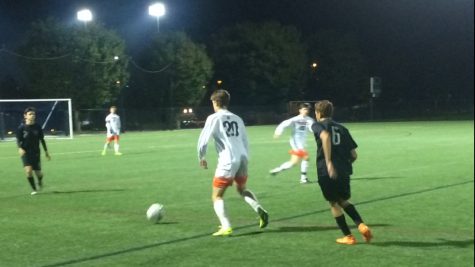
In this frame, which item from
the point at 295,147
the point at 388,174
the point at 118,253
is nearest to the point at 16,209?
the point at 118,253

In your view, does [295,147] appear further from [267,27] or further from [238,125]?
[267,27]

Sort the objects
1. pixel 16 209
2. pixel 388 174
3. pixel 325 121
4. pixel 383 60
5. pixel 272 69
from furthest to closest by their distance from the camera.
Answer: pixel 383 60
pixel 272 69
pixel 388 174
pixel 16 209
pixel 325 121

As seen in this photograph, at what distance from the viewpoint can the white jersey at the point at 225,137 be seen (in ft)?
29.7

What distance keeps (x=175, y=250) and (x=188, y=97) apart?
52.8m

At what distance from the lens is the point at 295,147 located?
54.0 feet

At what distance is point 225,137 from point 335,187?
65.4 inches

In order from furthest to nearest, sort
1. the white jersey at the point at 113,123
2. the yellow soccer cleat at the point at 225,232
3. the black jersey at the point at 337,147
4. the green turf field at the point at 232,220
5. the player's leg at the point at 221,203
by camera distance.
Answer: the white jersey at the point at 113,123
the yellow soccer cleat at the point at 225,232
the player's leg at the point at 221,203
the black jersey at the point at 337,147
the green turf field at the point at 232,220

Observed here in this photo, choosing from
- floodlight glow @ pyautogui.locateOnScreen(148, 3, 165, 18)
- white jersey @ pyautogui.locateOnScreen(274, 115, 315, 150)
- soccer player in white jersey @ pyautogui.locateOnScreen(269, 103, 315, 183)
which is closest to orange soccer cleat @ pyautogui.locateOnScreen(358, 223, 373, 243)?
white jersey @ pyautogui.locateOnScreen(274, 115, 315, 150)

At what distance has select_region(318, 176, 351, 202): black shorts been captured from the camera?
27.4 ft

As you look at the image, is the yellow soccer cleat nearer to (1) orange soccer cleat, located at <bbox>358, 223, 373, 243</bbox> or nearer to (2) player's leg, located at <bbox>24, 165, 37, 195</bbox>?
(1) orange soccer cleat, located at <bbox>358, 223, 373, 243</bbox>

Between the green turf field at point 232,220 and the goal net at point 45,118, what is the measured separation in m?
24.8

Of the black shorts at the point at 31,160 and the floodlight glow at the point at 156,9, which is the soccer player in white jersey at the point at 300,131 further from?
the floodlight glow at the point at 156,9

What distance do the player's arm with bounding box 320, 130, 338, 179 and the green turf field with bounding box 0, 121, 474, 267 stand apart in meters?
0.95

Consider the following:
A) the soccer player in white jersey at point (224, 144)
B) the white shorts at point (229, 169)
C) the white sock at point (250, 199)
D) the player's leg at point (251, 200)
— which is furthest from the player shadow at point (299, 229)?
the white shorts at point (229, 169)
